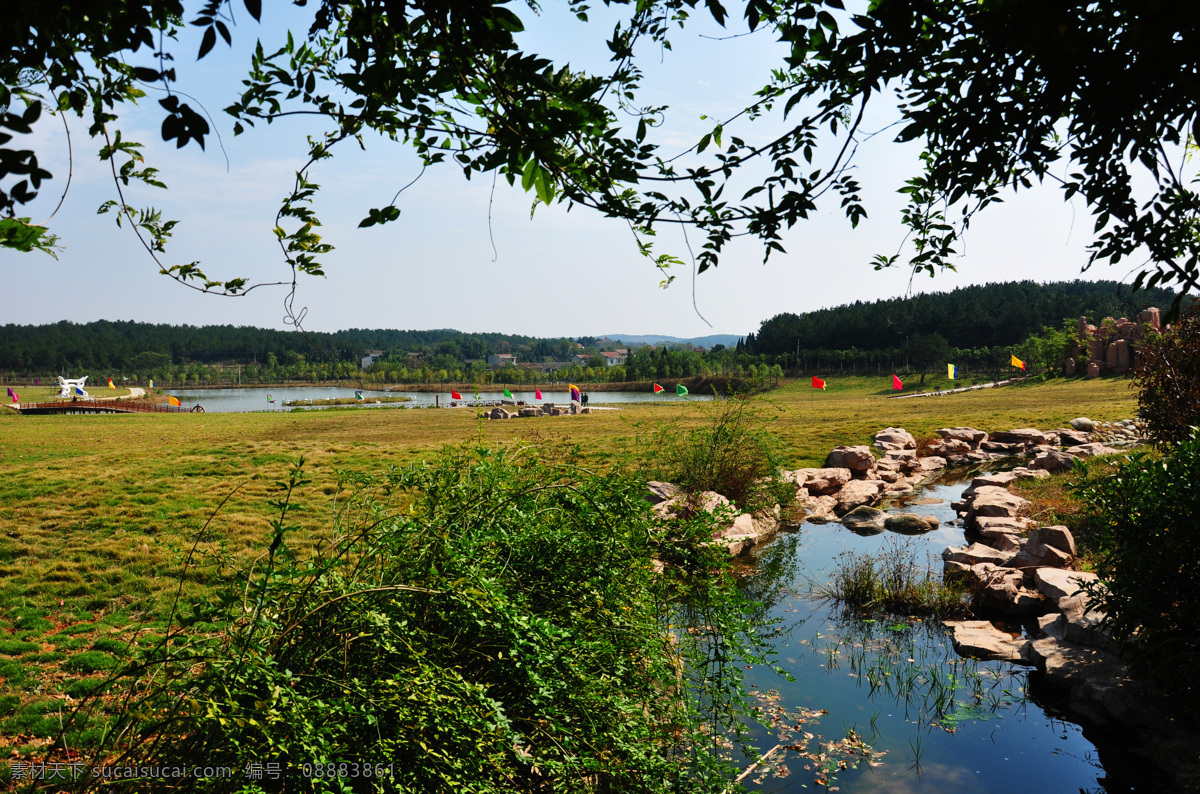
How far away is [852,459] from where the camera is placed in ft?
49.4

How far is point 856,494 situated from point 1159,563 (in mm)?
8569

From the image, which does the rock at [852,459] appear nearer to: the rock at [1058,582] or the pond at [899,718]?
the rock at [1058,582]

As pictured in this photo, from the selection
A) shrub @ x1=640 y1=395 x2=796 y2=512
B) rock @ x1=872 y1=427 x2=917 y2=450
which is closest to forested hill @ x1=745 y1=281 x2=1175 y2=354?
rock @ x1=872 y1=427 x2=917 y2=450

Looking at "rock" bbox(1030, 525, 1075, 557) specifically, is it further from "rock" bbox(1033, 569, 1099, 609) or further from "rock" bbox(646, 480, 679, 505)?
"rock" bbox(646, 480, 679, 505)

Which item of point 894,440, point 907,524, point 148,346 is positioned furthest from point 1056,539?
point 148,346

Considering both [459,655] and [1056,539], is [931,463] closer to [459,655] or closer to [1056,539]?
[1056,539]

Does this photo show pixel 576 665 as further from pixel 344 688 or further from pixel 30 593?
pixel 30 593

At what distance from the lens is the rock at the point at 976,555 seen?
27.0 ft

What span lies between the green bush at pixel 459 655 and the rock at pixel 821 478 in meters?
9.50

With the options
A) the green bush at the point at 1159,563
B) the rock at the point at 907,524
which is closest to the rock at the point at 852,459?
the rock at the point at 907,524

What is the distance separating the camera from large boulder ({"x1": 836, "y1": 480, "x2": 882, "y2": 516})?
1233 cm

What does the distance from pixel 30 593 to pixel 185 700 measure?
6.62 metres

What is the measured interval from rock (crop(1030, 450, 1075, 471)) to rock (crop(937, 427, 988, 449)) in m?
4.27

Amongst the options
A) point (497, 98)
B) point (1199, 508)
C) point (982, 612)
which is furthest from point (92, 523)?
point (1199, 508)
